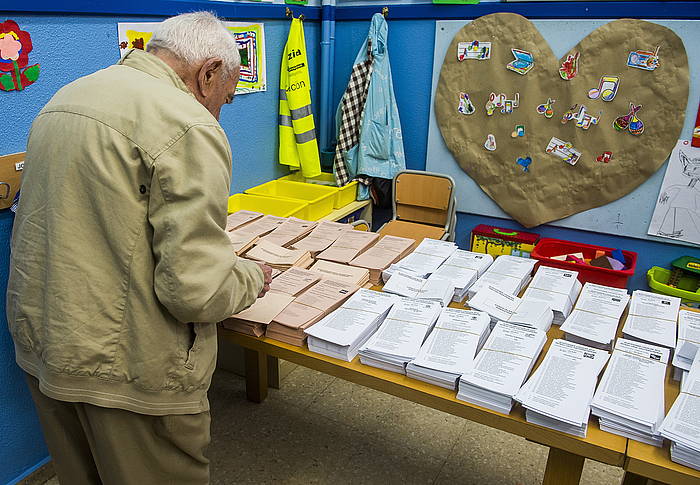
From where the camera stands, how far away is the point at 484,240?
322 centimetres

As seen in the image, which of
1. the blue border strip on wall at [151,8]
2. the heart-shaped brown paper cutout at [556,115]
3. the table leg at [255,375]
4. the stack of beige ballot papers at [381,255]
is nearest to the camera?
the blue border strip on wall at [151,8]

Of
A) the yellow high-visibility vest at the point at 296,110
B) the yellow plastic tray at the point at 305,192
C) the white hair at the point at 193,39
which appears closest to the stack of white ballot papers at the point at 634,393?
the white hair at the point at 193,39

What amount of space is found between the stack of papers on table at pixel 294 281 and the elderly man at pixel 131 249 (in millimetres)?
468

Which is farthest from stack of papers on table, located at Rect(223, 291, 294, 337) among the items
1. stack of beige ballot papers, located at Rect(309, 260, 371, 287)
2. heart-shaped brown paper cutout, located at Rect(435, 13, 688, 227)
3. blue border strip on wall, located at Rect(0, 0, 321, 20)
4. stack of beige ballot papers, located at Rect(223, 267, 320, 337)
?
heart-shaped brown paper cutout, located at Rect(435, 13, 688, 227)

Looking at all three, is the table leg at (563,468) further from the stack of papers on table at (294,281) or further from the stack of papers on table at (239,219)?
the stack of papers on table at (239,219)

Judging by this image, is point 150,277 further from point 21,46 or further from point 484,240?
point 484,240

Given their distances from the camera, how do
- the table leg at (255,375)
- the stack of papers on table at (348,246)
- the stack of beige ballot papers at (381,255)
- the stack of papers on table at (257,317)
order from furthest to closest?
the table leg at (255,375)
the stack of papers on table at (348,246)
the stack of beige ballot papers at (381,255)
the stack of papers on table at (257,317)

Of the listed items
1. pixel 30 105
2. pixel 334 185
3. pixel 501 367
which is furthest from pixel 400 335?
pixel 334 185

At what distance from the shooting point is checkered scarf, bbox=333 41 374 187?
128 inches

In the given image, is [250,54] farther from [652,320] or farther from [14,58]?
[652,320]

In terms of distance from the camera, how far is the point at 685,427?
44.8 inches

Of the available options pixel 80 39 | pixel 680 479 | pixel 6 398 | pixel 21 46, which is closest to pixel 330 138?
pixel 80 39

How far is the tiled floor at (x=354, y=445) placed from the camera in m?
2.07

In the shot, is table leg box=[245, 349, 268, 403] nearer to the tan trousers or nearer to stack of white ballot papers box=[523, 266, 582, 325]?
the tan trousers
